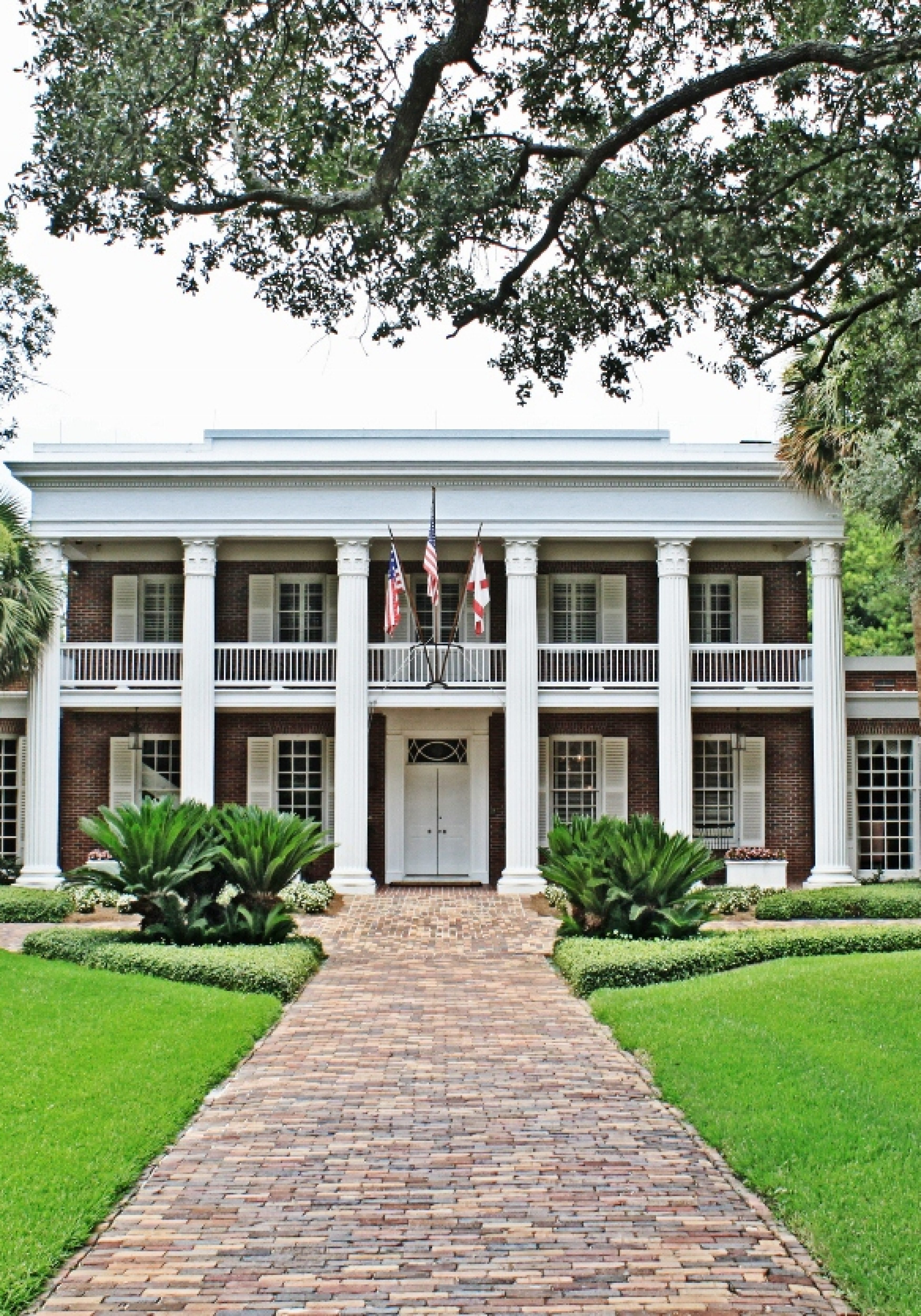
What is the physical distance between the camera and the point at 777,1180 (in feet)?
22.5

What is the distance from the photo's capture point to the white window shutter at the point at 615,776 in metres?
24.7

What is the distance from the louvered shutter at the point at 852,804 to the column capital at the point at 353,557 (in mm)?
9035

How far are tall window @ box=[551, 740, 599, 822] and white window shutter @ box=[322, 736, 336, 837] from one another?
3923 mm

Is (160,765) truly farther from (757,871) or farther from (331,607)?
(757,871)

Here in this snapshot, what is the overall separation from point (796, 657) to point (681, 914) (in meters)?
9.65

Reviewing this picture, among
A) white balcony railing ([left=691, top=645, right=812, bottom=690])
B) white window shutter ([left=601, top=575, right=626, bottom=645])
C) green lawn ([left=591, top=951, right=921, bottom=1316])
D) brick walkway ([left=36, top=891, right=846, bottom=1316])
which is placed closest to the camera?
brick walkway ([left=36, top=891, right=846, bottom=1316])

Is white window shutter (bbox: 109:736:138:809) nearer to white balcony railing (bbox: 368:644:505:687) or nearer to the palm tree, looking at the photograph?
the palm tree

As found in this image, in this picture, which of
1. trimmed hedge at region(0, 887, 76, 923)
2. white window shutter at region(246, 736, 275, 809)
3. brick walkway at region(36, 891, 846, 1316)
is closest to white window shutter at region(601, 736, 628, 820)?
white window shutter at region(246, 736, 275, 809)

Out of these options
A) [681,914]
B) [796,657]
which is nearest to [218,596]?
[796,657]

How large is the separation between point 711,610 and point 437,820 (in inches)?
246

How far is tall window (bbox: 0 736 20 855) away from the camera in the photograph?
24906 millimetres

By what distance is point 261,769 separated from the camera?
81.4ft

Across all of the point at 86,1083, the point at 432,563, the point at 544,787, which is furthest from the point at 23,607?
the point at 86,1083

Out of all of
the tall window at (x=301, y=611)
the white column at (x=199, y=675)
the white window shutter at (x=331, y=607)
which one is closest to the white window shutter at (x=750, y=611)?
the white window shutter at (x=331, y=607)
